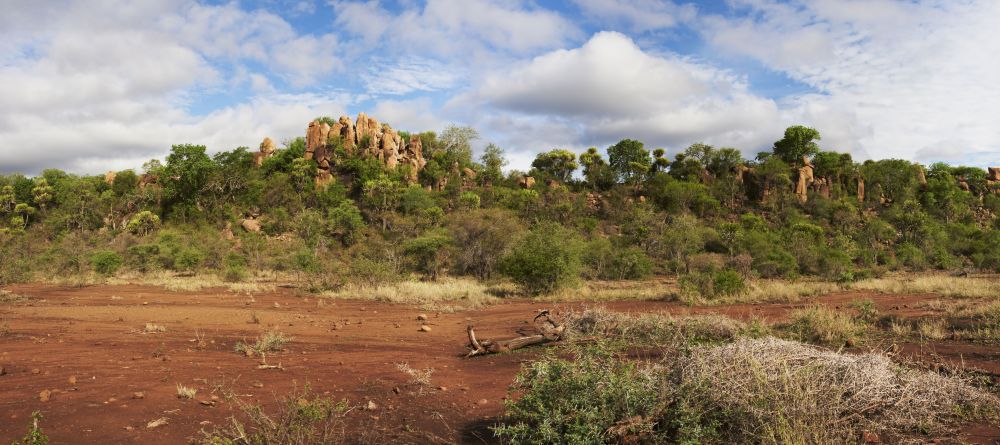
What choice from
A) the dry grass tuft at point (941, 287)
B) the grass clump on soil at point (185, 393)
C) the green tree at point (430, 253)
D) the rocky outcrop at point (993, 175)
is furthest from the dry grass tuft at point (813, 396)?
the rocky outcrop at point (993, 175)

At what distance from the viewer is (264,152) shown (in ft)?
184

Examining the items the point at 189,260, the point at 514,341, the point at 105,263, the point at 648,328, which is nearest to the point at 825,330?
the point at 648,328

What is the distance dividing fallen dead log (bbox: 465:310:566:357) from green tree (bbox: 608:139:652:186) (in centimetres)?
5001

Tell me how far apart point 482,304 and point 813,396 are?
13208mm

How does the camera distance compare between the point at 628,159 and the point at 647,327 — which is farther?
the point at 628,159

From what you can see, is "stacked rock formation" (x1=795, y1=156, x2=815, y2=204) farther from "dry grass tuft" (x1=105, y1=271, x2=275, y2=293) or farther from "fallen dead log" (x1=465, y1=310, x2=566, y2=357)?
"fallen dead log" (x1=465, y1=310, x2=566, y2=357)

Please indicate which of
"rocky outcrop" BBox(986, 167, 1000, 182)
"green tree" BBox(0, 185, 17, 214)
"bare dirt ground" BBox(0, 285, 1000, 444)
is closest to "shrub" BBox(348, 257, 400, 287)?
"bare dirt ground" BBox(0, 285, 1000, 444)

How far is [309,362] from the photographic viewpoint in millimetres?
8422

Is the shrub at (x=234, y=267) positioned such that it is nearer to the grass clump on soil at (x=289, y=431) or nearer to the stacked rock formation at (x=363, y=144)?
the stacked rock formation at (x=363, y=144)

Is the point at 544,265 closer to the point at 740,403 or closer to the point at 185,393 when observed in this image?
the point at 185,393

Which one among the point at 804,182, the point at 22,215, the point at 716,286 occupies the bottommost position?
the point at 716,286

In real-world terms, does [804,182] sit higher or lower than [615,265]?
higher

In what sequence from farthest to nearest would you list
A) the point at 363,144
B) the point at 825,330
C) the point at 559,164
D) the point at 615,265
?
the point at 559,164 → the point at 363,144 → the point at 615,265 → the point at 825,330

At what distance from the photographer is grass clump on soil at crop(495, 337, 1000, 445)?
4195 millimetres
